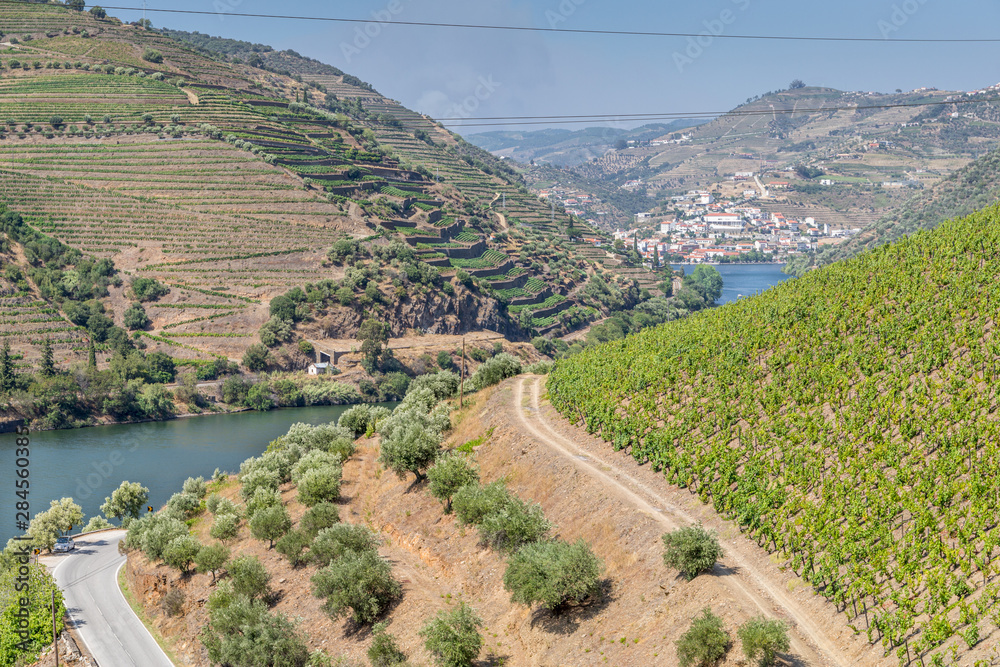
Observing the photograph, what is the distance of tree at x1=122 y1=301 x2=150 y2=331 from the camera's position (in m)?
110

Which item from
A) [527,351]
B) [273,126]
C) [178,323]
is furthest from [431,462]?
[273,126]

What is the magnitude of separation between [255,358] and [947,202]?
129 metres

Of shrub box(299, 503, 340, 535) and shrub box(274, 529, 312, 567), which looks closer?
shrub box(274, 529, 312, 567)

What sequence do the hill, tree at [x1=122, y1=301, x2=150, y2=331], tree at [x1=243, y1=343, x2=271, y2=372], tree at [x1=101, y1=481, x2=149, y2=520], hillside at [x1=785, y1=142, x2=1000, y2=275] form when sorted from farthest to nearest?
hillside at [x1=785, y1=142, x2=1000, y2=275], the hill, tree at [x1=122, y1=301, x2=150, y2=331], tree at [x1=243, y1=343, x2=271, y2=372], tree at [x1=101, y1=481, x2=149, y2=520]

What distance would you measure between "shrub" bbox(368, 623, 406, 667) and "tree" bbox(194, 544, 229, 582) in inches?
577

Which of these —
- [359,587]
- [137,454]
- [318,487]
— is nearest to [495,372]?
[318,487]

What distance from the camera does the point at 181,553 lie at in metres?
39.1

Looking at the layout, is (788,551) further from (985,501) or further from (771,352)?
(771,352)

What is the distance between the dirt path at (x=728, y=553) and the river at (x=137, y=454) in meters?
43.6

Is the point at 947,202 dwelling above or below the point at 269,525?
above

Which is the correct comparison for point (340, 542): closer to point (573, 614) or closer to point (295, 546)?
point (295, 546)

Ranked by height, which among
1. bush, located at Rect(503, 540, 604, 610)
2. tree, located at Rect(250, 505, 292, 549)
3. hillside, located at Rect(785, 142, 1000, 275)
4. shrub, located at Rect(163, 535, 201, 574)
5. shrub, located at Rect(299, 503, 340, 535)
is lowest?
shrub, located at Rect(163, 535, 201, 574)

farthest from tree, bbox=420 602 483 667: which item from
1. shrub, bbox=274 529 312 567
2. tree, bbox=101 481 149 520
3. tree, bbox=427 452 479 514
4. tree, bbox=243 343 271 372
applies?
tree, bbox=243 343 271 372

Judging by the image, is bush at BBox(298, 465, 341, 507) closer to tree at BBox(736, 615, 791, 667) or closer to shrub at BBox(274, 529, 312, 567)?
shrub at BBox(274, 529, 312, 567)
